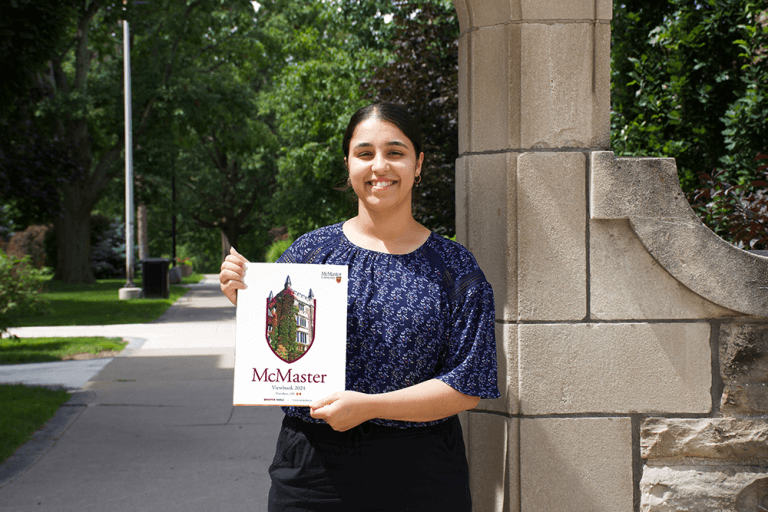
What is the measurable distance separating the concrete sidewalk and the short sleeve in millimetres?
2836

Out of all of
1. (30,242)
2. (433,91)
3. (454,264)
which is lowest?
(454,264)

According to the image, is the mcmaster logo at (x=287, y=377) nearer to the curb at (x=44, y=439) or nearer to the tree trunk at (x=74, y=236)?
the curb at (x=44, y=439)

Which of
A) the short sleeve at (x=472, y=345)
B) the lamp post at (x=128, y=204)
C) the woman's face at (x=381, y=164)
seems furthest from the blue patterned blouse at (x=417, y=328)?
the lamp post at (x=128, y=204)

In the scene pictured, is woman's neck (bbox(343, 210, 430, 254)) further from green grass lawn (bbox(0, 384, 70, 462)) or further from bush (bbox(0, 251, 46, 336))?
bush (bbox(0, 251, 46, 336))

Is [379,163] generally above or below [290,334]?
above

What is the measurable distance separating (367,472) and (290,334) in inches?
19.2

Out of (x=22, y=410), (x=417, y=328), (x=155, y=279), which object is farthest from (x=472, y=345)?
(x=155, y=279)

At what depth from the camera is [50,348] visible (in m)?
10.3

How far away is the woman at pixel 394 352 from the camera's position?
2021mm

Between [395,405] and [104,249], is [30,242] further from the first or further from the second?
[395,405]

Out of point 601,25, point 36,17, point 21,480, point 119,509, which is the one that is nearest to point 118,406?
point 21,480

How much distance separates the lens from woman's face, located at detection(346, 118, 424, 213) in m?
2.11

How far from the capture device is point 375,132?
6.93 ft

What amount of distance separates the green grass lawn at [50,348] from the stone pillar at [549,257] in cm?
836
